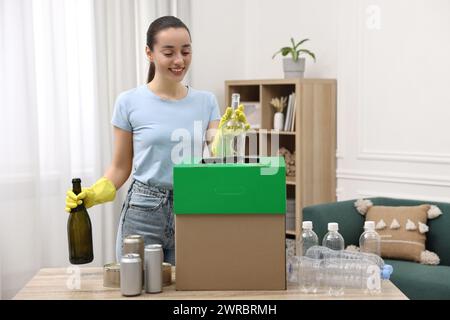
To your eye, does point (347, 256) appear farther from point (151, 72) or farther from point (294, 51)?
point (294, 51)

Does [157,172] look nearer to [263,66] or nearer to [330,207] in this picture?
[330,207]

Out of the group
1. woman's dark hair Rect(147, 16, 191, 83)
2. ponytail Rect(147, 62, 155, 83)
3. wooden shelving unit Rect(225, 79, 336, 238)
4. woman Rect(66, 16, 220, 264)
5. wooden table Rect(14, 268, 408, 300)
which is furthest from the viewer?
wooden shelving unit Rect(225, 79, 336, 238)

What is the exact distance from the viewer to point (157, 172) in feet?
7.89

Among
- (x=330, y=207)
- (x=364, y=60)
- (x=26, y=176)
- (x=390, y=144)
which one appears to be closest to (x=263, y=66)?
(x=364, y=60)

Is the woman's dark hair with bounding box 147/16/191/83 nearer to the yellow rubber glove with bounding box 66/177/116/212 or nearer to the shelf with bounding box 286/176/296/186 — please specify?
the yellow rubber glove with bounding box 66/177/116/212

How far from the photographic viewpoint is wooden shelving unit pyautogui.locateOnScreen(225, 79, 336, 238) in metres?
4.81

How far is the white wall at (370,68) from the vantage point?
4.37 m

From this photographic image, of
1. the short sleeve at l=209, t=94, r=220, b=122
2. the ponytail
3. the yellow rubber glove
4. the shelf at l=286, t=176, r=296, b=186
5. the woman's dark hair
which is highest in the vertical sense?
the woman's dark hair

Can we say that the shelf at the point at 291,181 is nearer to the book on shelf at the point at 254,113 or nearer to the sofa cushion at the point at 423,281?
the book on shelf at the point at 254,113

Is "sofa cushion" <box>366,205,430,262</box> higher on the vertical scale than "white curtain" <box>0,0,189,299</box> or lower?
lower

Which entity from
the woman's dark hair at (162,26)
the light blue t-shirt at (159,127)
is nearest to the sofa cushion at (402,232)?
the light blue t-shirt at (159,127)

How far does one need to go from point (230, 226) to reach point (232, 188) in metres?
0.11

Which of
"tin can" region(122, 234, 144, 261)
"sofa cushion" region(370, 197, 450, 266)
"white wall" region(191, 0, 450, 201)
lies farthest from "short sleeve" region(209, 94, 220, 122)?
"white wall" region(191, 0, 450, 201)

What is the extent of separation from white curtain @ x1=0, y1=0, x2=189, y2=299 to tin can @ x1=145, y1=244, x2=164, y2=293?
257 cm
